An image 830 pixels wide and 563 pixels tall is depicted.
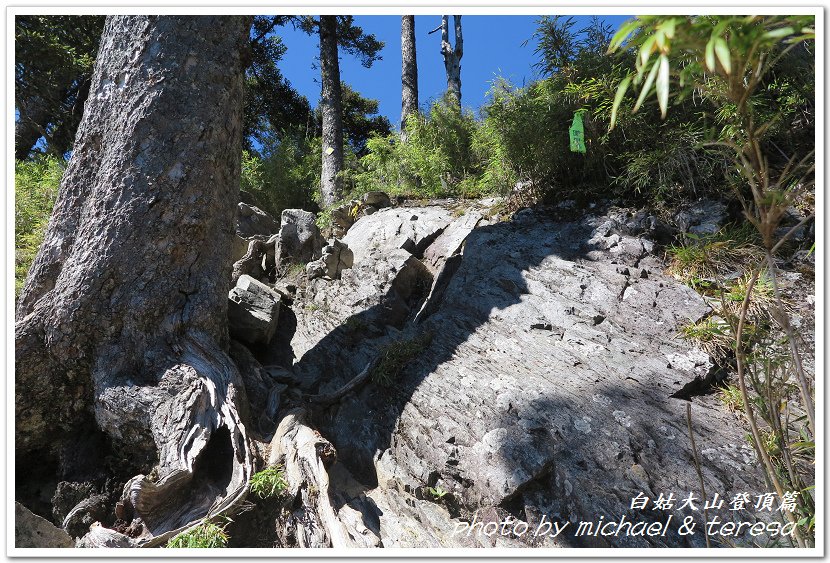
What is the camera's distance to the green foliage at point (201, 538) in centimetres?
252

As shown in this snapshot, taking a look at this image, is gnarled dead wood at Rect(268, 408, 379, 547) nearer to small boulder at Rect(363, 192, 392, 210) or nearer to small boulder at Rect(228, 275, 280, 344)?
small boulder at Rect(228, 275, 280, 344)

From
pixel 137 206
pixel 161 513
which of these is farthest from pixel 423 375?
pixel 137 206

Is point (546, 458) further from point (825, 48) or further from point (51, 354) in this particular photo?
point (51, 354)

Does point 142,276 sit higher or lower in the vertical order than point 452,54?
lower

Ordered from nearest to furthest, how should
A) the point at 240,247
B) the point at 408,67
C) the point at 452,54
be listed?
the point at 240,247 < the point at 408,67 < the point at 452,54

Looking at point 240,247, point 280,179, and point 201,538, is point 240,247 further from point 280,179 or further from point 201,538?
point 201,538

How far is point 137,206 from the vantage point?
137 inches

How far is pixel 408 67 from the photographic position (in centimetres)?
1039

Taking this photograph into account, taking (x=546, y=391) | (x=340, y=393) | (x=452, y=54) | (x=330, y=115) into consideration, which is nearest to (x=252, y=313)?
(x=340, y=393)

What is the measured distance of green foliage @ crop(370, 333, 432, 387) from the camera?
3908 millimetres

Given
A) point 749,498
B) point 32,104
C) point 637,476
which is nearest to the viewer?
point 749,498

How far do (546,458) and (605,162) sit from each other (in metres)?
3.46

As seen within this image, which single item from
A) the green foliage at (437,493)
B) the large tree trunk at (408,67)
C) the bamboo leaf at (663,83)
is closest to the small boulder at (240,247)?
the green foliage at (437,493)

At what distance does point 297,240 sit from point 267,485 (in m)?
3.65
